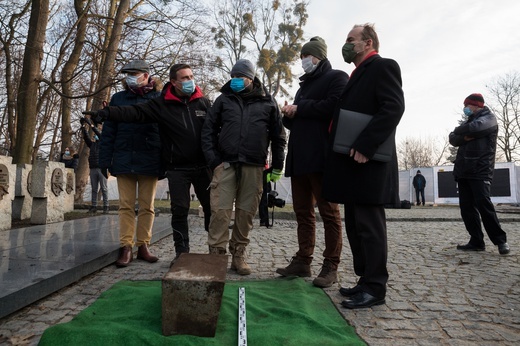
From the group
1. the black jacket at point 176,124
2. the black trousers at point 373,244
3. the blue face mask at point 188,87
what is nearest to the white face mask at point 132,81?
the black jacket at point 176,124

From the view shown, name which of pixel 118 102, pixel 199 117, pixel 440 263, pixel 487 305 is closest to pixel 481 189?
pixel 440 263

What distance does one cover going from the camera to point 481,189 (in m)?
5.72

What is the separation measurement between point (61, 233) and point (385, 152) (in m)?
4.96

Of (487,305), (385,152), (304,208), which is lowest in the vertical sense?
(487,305)

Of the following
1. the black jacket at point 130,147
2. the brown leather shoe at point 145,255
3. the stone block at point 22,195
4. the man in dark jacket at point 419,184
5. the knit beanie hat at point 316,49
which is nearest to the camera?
the knit beanie hat at point 316,49

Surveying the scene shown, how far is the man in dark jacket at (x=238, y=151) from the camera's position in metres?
4.25

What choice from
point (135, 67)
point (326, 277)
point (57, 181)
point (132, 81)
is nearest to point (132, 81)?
point (132, 81)

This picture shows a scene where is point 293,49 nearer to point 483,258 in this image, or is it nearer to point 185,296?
point 483,258

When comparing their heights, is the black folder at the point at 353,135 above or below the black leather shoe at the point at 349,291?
above

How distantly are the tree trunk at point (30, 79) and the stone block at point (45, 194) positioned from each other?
1511mm

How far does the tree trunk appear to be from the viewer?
927 centimetres

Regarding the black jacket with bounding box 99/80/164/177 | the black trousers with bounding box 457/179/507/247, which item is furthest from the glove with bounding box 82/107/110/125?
the black trousers with bounding box 457/179/507/247

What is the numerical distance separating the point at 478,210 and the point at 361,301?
143 inches

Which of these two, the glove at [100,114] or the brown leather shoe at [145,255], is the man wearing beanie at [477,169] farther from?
the glove at [100,114]
